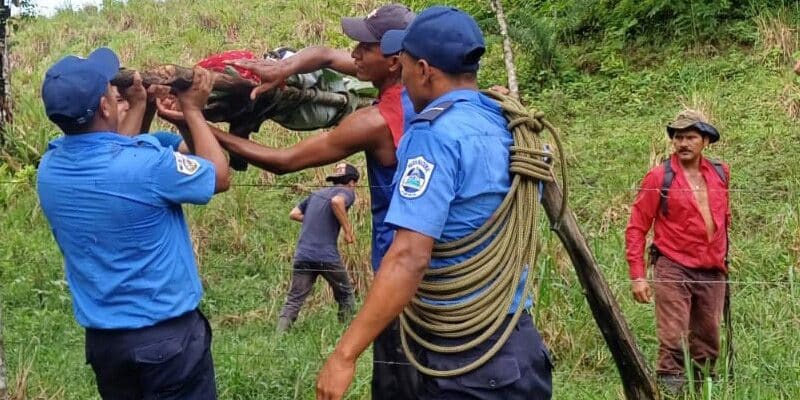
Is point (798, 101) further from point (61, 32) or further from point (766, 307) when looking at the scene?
point (61, 32)

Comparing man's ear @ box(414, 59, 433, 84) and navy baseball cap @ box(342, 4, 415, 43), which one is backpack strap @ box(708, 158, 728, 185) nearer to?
navy baseball cap @ box(342, 4, 415, 43)

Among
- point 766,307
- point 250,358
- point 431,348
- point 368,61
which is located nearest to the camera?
point 431,348

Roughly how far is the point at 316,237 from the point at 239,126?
3.19 m

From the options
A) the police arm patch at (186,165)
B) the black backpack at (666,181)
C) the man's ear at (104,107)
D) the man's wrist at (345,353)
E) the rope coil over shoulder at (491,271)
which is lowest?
the black backpack at (666,181)

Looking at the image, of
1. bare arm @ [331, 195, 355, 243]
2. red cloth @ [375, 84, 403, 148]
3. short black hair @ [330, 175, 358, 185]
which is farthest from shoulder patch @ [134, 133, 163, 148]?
short black hair @ [330, 175, 358, 185]

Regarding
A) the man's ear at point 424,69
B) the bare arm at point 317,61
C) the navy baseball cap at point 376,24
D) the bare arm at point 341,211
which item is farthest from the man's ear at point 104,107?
the bare arm at point 341,211

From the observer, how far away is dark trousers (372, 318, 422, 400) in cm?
326

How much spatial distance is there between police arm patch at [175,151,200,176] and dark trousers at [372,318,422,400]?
88 cm

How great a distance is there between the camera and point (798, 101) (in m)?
8.08

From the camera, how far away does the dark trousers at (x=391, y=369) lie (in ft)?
10.7

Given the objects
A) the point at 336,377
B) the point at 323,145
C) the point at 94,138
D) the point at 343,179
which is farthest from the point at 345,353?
the point at 343,179

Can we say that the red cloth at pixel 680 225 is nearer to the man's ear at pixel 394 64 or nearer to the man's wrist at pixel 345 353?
the man's ear at pixel 394 64

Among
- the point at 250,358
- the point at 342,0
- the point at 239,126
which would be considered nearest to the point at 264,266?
the point at 250,358

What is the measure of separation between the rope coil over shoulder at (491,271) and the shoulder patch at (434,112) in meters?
0.24
